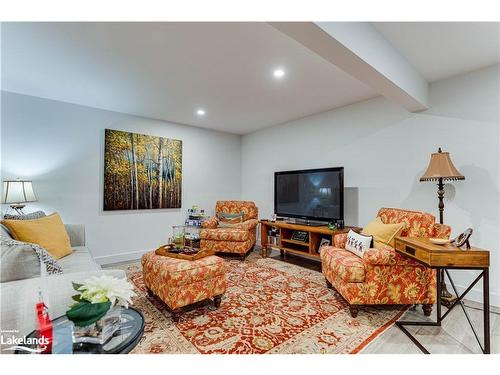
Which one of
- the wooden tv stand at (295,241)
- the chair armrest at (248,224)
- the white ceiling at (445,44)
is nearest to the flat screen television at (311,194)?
the wooden tv stand at (295,241)

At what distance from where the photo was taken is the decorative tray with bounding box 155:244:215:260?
2.36m

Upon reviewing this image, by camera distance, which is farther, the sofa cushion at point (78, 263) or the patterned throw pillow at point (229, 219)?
the patterned throw pillow at point (229, 219)

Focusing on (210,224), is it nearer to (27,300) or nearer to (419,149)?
(27,300)

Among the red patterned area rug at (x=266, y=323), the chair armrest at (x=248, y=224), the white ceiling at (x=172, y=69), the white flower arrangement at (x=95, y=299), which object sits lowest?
the red patterned area rug at (x=266, y=323)

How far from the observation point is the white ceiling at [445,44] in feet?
6.43

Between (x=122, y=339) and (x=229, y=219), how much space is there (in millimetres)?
3472

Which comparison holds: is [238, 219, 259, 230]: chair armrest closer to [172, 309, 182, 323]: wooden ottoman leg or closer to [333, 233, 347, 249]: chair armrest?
[333, 233, 347, 249]: chair armrest

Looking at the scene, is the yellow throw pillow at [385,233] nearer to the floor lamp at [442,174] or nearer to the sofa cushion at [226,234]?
the floor lamp at [442,174]

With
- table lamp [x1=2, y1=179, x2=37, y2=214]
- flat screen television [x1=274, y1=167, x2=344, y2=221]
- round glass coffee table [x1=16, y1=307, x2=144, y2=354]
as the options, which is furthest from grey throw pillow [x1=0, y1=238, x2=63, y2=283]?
flat screen television [x1=274, y1=167, x2=344, y2=221]

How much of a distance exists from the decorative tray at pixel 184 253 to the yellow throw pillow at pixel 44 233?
0.94 metres

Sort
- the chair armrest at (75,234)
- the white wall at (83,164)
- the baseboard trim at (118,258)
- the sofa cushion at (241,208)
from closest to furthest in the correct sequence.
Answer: the chair armrest at (75,234) < the white wall at (83,164) < the baseboard trim at (118,258) < the sofa cushion at (241,208)

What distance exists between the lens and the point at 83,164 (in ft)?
12.2

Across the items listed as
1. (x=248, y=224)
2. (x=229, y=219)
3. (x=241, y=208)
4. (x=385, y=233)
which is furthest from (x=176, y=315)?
(x=241, y=208)
